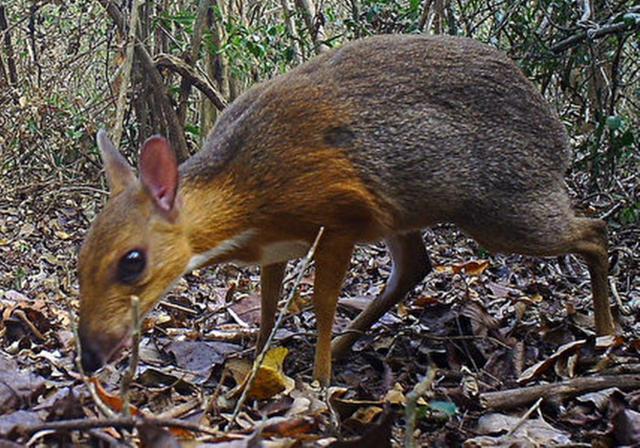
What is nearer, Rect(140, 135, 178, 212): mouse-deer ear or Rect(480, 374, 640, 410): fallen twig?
Rect(480, 374, 640, 410): fallen twig

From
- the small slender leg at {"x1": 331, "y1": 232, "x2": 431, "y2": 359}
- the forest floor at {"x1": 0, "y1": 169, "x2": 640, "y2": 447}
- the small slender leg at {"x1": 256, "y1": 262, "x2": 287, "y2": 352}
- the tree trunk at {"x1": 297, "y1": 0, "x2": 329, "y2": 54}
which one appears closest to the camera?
the forest floor at {"x1": 0, "y1": 169, "x2": 640, "y2": 447}

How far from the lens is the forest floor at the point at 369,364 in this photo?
9.36 feet

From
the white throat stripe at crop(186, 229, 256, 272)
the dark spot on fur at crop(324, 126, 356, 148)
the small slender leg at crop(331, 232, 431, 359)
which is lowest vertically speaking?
the small slender leg at crop(331, 232, 431, 359)

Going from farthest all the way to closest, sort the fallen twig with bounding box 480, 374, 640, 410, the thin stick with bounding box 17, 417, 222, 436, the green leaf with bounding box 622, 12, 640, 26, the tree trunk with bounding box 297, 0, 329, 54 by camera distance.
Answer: the tree trunk with bounding box 297, 0, 329, 54
the green leaf with bounding box 622, 12, 640, 26
the fallen twig with bounding box 480, 374, 640, 410
the thin stick with bounding box 17, 417, 222, 436

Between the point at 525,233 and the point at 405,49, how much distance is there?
103 centimetres

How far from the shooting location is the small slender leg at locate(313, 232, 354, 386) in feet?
12.8

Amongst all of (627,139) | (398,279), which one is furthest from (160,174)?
(627,139)

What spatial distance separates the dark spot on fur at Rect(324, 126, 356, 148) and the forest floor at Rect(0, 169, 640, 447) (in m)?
0.94

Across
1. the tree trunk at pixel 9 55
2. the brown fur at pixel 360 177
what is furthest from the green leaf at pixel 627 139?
the tree trunk at pixel 9 55

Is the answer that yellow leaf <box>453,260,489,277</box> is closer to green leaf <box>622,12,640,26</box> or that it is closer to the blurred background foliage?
the blurred background foliage

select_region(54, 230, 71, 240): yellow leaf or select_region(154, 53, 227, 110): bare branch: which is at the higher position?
select_region(154, 53, 227, 110): bare branch

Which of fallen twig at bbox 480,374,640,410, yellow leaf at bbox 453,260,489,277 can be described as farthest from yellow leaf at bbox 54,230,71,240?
fallen twig at bbox 480,374,640,410

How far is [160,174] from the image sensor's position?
3.67m

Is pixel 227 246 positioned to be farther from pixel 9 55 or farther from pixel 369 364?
pixel 9 55
